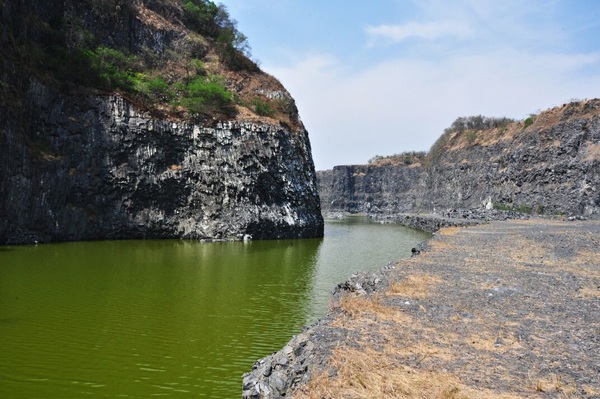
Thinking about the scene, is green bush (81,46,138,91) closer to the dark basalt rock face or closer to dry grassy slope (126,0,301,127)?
the dark basalt rock face

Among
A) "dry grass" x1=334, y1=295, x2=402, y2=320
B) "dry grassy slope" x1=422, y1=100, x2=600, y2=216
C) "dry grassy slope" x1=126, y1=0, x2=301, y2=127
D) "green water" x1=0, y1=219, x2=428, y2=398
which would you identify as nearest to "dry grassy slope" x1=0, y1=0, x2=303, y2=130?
"dry grassy slope" x1=126, y1=0, x2=301, y2=127

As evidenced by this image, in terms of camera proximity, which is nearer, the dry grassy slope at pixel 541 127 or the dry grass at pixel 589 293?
the dry grass at pixel 589 293

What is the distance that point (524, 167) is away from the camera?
69.5 meters

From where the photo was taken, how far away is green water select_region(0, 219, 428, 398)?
31.5ft

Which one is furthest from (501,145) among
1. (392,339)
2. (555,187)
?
(392,339)

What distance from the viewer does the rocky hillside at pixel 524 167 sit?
57906 millimetres

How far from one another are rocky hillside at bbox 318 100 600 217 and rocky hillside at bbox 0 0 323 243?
34774 millimetres

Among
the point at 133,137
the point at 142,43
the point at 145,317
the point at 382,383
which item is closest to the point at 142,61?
the point at 142,43

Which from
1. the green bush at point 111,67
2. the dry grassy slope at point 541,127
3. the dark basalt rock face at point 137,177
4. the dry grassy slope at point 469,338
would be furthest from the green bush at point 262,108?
the dry grassy slope at point 541,127

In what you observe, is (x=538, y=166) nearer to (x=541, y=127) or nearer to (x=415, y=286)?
(x=541, y=127)

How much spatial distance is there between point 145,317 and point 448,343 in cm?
979

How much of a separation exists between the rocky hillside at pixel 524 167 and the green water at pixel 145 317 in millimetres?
43257

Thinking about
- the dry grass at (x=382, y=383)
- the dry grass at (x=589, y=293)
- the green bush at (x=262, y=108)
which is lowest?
the dry grass at (x=382, y=383)

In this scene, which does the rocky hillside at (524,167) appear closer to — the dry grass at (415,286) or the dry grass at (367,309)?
the dry grass at (415,286)
